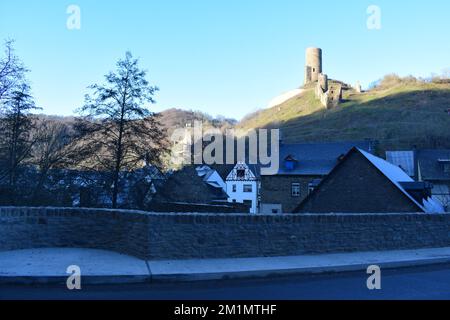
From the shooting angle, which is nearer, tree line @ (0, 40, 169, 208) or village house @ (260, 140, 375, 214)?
tree line @ (0, 40, 169, 208)

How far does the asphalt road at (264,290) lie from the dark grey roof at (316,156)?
125ft

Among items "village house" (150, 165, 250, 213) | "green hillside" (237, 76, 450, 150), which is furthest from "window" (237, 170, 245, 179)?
"green hillside" (237, 76, 450, 150)

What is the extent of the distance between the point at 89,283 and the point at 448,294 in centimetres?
632

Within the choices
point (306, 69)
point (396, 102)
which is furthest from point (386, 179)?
point (306, 69)

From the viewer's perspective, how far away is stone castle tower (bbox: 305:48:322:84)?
166 meters

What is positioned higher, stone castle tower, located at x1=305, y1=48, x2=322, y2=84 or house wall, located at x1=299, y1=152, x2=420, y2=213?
stone castle tower, located at x1=305, y1=48, x2=322, y2=84

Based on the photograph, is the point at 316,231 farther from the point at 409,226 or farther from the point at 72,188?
the point at 72,188

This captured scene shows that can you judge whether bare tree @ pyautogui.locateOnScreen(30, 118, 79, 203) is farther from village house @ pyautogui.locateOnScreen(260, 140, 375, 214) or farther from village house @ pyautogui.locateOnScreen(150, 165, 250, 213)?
village house @ pyautogui.locateOnScreen(260, 140, 375, 214)

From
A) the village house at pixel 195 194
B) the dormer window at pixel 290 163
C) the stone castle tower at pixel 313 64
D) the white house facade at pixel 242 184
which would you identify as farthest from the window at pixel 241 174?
the stone castle tower at pixel 313 64

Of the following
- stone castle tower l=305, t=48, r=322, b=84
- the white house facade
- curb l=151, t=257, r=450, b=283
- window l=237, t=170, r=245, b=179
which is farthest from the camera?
stone castle tower l=305, t=48, r=322, b=84

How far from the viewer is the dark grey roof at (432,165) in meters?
50.5

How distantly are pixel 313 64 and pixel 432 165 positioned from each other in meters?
123

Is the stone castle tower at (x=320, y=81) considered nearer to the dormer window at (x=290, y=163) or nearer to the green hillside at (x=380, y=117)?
the green hillside at (x=380, y=117)

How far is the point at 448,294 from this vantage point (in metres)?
7.64
